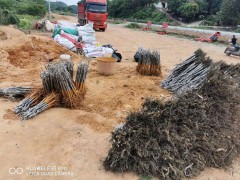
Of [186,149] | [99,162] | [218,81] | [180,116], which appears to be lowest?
[99,162]

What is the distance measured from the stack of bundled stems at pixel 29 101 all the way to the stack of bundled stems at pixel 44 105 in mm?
141

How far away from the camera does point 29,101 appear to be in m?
5.12

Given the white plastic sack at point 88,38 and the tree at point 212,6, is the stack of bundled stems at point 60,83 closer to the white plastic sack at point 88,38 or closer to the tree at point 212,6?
the white plastic sack at point 88,38

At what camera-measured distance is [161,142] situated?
12.2 feet

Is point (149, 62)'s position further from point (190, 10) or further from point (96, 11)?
point (190, 10)

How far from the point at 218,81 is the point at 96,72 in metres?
4.62

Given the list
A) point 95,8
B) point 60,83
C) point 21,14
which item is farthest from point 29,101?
point 21,14

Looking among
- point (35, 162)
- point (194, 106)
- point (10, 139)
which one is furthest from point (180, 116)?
point (10, 139)

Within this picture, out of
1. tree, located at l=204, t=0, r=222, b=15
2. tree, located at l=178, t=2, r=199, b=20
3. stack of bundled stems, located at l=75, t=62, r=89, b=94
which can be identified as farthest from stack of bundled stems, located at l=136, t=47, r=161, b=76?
tree, located at l=204, t=0, r=222, b=15

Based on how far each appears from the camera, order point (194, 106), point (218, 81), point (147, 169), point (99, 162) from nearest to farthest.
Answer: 1. point (147, 169)
2. point (99, 162)
3. point (194, 106)
4. point (218, 81)

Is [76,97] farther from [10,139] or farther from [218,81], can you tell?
[218,81]

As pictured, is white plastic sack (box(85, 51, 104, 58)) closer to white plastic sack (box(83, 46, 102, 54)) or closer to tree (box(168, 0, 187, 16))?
white plastic sack (box(83, 46, 102, 54))

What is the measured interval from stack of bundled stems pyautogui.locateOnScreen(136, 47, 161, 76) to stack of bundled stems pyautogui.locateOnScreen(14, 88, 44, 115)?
3804 mm

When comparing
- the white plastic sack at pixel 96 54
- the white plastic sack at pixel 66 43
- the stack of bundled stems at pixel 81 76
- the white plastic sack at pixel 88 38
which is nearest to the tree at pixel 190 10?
the white plastic sack at pixel 88 38
